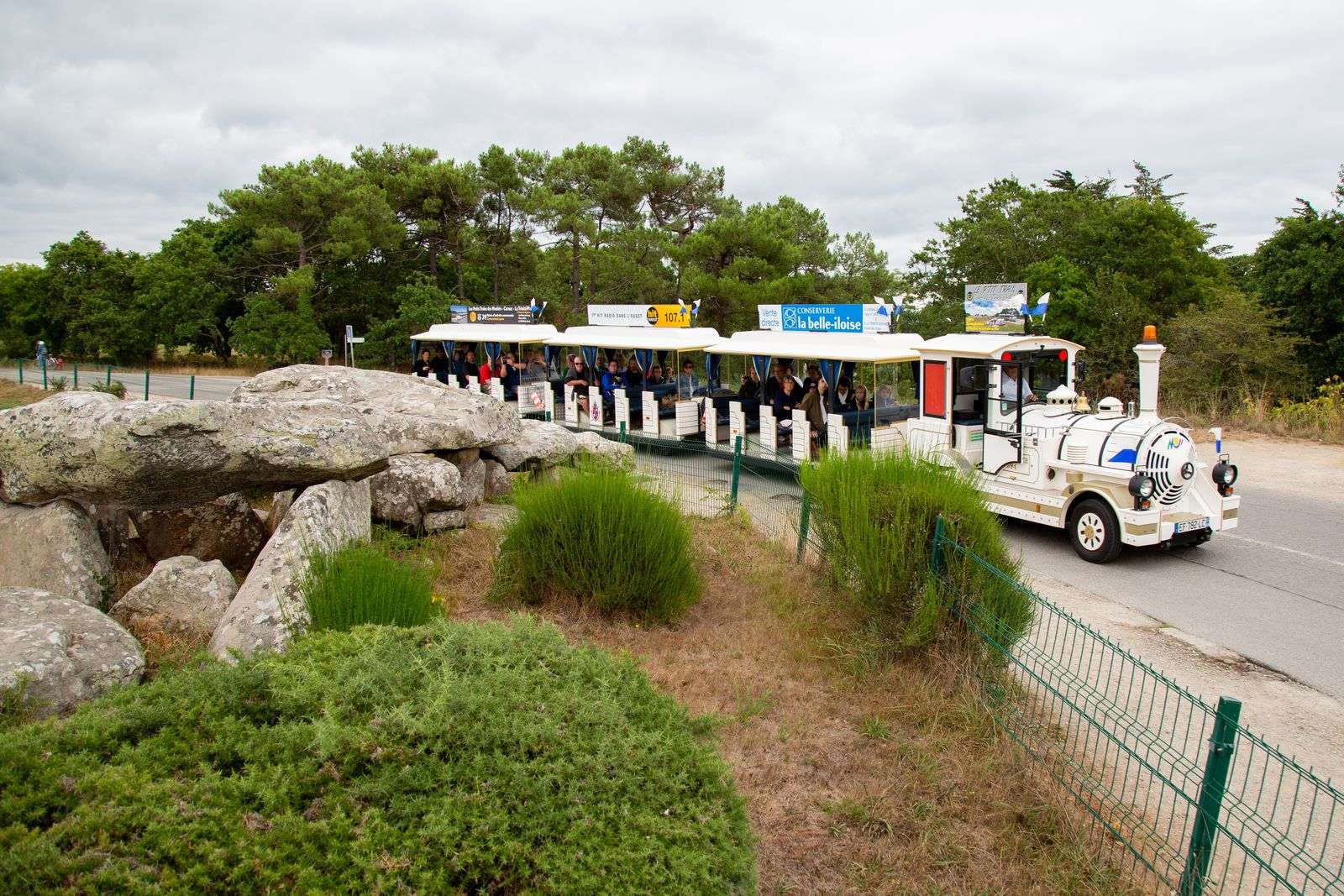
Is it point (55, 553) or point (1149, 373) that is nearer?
point (55, 553)

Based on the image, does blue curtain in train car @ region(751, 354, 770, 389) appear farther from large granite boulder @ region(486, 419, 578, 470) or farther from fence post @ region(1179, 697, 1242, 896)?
fence post @ region(1179, 697, 1242, 896)

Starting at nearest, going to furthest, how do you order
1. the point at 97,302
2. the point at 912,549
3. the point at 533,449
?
the point at 912,549 → the point at 533,449 → the point at 97,302

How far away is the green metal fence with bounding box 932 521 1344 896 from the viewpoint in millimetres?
3615

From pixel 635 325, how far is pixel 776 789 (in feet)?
47.6

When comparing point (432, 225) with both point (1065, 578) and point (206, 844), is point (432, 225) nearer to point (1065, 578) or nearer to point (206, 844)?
point (1065, 578)

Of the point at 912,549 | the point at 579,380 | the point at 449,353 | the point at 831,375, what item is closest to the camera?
the point at 912,549

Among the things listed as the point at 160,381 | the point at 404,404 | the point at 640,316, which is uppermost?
the point at 640,316

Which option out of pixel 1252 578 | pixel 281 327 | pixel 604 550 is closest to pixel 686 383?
pixel 1252 578

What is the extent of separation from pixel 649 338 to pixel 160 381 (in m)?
25.4

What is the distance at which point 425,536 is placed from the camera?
8578mm

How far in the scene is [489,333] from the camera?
20.5 m

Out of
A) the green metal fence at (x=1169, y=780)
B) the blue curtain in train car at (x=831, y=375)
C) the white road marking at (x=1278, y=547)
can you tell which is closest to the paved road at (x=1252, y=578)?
the white road marking at (x=1278, y=547)

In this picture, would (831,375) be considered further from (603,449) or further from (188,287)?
(188,287)

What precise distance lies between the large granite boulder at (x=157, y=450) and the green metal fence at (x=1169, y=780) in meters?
4.99
